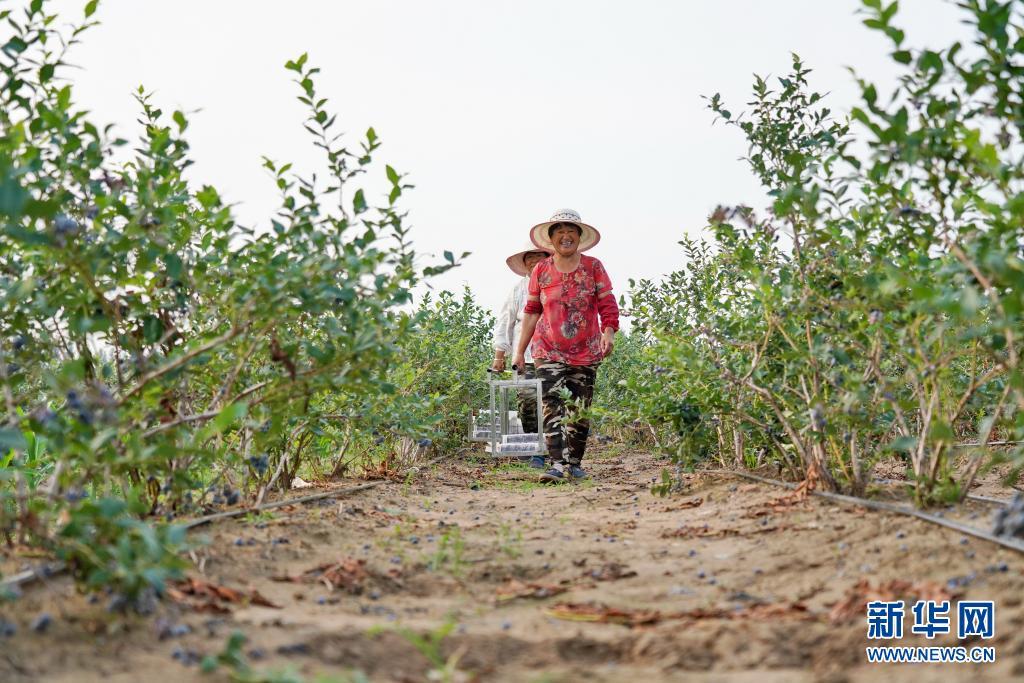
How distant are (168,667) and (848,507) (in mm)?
2785

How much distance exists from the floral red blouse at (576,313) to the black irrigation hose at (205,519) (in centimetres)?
168

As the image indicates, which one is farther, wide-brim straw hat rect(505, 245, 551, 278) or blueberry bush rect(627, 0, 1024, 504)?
wide-brim straw hat rect(505, 245, 551, 278)

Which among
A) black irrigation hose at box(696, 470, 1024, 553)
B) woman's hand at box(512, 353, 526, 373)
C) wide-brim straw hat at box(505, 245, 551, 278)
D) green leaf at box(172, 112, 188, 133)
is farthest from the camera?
wide-brim straw hat at box(505, 245, 551, 278)

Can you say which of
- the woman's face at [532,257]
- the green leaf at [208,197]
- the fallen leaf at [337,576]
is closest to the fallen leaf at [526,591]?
the fallen leaf at [337,576]

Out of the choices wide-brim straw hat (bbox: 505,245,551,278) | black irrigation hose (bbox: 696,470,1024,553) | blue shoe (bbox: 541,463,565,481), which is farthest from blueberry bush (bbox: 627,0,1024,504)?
wide-brim straw hat (bbox: 505,245,551,278)

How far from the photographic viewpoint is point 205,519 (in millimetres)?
3363

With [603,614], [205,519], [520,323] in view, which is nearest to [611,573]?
[603,614]

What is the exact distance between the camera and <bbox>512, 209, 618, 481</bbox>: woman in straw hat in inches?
282

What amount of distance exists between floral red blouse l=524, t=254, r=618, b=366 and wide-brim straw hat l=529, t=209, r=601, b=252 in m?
0.36

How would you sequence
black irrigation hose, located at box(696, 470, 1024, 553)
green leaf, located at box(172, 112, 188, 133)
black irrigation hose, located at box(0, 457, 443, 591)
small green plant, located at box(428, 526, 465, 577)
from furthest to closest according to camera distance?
small green plant, located at box(428, 526, 465, 577) < green leaf, located at box(172, 112, 188, 133) < black irrigation hose, located at box(696, 470, 1024, 553) < black irrigation hose, located at box(0, 457, 443, 591)

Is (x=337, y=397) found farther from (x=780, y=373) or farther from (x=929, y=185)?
(x=929, y=185)

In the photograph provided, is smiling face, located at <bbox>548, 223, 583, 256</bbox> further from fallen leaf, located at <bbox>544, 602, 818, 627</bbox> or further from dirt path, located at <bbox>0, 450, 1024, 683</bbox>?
fallen leaf, located at <bbox>544, 602, 818, 627</bbox>

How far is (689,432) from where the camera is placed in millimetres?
5379

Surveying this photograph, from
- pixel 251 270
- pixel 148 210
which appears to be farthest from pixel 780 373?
pixel 148 210
